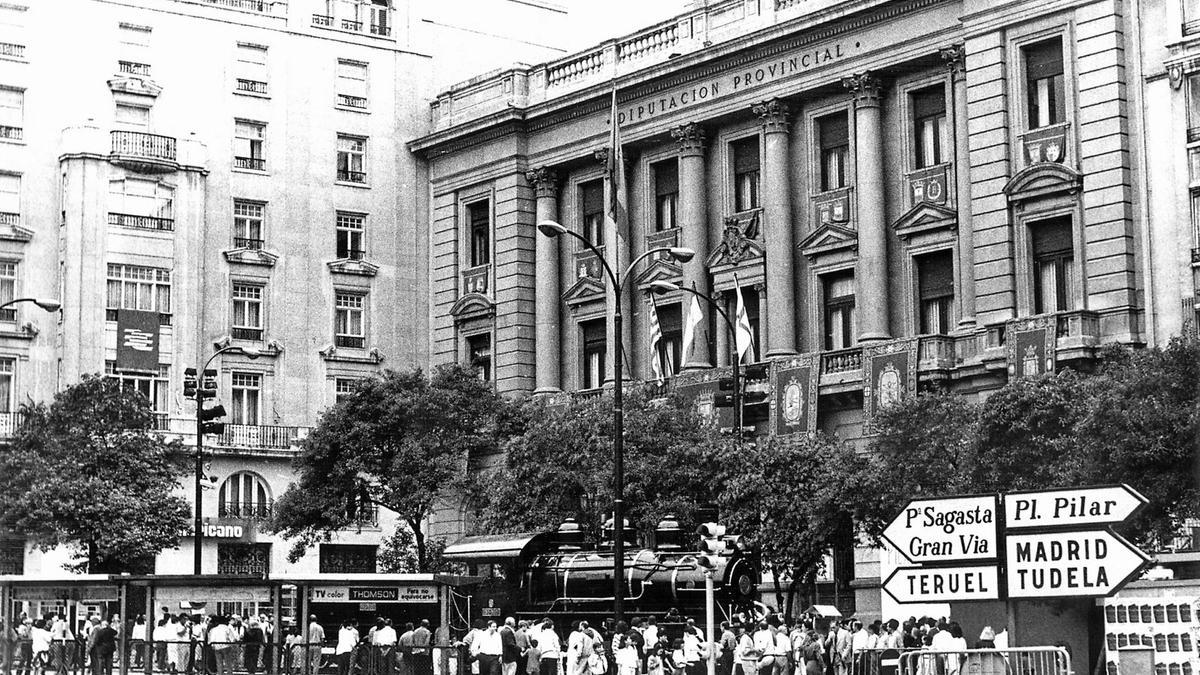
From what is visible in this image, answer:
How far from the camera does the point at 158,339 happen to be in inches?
3000

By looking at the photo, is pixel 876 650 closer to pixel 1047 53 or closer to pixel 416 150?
pixel 1047 53

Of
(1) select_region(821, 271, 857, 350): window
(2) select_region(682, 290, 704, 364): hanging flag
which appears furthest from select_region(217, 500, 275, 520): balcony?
(1) select_region(821, 271, 857, 350): window

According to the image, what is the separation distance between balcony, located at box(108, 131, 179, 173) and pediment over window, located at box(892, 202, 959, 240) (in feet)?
94.8

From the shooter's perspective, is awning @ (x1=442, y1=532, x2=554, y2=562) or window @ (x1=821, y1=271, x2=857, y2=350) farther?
window @ (x1=821, y1=271, x2=857, y2=350)

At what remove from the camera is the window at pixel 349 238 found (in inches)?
3233

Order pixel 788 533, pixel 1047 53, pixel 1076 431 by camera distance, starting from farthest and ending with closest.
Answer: pixel 1047 53 < pixel 788 533 < pixel 1076 431

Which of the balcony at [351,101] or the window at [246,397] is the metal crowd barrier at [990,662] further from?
the balcony at [351,101]

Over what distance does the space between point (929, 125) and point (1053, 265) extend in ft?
24.7

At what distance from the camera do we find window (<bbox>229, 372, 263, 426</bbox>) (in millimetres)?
79750

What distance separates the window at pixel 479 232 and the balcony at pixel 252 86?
30.3ft

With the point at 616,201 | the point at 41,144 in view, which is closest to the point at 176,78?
the point at 41,144

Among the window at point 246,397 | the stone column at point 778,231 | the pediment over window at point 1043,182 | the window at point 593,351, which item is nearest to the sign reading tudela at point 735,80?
the stone column at point 778,231

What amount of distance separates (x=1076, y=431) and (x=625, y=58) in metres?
32.1

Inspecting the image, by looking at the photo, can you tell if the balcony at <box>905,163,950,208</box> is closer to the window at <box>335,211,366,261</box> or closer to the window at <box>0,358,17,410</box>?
the window at <box>335,211,366,261</box>
